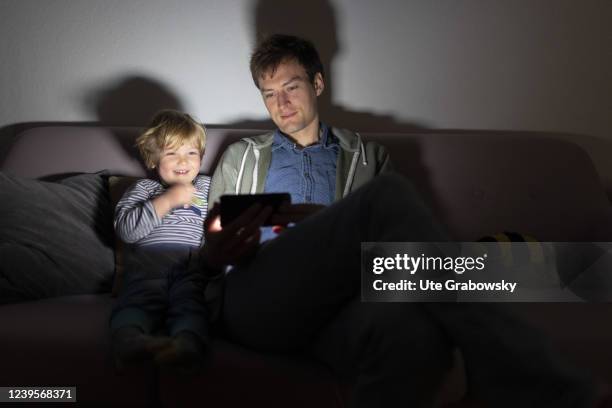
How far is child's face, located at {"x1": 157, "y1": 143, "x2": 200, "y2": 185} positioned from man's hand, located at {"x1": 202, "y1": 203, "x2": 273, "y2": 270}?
43 cm

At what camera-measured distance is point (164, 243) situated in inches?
64.6

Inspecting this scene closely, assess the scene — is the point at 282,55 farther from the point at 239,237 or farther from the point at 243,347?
the point at 243,347

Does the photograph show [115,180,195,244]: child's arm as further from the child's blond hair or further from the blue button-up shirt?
the blue button-up shirt

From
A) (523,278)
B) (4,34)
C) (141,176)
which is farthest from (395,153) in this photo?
(4,34)

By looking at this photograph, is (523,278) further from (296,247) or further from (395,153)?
(296,247)

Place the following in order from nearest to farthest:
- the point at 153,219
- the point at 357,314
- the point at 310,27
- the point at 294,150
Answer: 1. the point at 357,314
2. the point at 153,219
3. the point at 294,150
4. the point at 310,27

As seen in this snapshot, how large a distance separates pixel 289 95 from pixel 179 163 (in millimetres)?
369

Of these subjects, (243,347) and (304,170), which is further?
(304,170)

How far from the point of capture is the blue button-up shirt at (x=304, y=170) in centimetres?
174

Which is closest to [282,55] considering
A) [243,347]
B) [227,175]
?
[227,175]

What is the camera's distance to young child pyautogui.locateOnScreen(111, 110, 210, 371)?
125 cm

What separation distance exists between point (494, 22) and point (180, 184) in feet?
4.37

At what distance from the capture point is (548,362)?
927mm

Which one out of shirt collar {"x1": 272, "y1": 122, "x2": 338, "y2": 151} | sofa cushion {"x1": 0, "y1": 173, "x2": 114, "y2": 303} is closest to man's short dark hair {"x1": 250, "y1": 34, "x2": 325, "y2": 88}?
shirt collar {"x1": 272, "y1": 122, "x2": 338, "y2": 151}
